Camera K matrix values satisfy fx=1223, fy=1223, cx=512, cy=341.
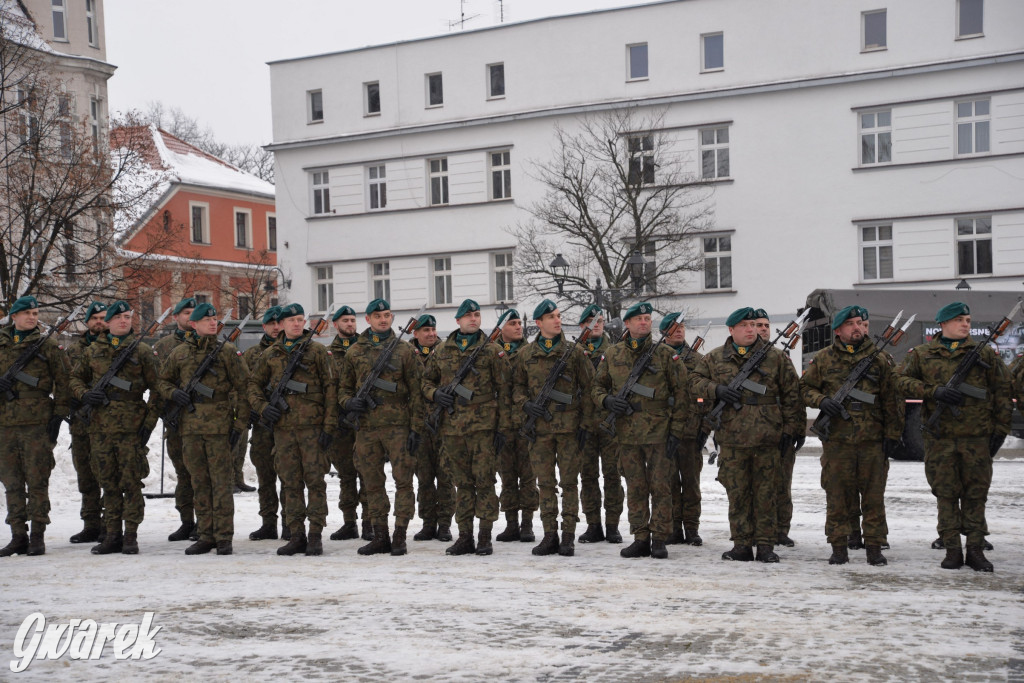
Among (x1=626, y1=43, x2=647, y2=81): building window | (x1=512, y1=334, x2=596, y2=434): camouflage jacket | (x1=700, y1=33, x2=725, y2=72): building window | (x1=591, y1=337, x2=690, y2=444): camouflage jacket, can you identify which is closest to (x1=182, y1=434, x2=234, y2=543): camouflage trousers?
(x1=512, y1=334, x2=596, y2=434): camouflage jacket

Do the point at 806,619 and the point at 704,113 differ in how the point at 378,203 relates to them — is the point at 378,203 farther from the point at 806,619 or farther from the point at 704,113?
the point at 806,619

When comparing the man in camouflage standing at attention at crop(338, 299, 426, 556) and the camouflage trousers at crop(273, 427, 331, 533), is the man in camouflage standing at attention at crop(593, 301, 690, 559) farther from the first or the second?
the camouflage trousers at crop(273, 427, 331, 533)

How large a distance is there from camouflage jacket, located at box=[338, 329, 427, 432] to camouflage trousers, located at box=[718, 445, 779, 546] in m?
2.73

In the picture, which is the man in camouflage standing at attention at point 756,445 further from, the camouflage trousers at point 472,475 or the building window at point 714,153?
the building window at point 714,153

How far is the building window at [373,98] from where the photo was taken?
4266 centimetres

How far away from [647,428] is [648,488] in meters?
0.52

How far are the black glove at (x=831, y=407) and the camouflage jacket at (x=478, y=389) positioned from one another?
8.85ft

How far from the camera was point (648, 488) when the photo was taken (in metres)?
10.2

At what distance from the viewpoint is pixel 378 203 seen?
42.8 metres

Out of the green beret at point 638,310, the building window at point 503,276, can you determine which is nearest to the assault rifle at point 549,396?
the green beret at point 638,310

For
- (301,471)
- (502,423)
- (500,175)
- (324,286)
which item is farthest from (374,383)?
(324,286)

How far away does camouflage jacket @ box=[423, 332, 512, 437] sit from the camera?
34.4 feet

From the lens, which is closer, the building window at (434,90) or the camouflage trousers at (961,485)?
the camouflage trousers at (961,485)

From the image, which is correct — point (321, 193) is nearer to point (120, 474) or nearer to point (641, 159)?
point (641, 159)
